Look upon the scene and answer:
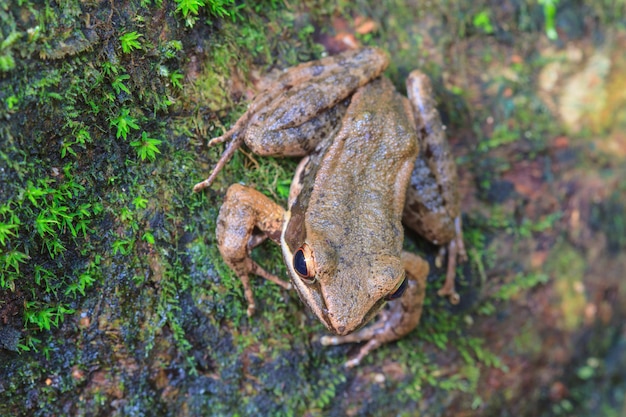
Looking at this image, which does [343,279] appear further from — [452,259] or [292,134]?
[452,259]

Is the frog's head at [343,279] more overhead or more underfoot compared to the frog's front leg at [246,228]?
more underfoot

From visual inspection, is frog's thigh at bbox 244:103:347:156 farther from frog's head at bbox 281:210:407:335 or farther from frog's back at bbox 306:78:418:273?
frog's head at bbox 281:210:407:335

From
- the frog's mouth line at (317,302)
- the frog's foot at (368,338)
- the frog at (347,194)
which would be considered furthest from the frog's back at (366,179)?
the frog's foot at (368,338)

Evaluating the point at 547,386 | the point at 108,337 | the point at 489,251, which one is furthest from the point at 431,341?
the point at 108,337

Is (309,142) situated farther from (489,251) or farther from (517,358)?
(517,358)

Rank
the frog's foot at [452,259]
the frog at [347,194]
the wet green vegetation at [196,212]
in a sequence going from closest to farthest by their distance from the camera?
the wet green vegetation at [196,212], the frog at [347,194], the frog's foot at [452,259]

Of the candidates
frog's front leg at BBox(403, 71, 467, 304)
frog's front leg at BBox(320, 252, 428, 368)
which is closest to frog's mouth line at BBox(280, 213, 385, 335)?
frog's front leg at BBox(320, 252, 428, 368)

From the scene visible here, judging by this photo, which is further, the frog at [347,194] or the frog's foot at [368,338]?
the frog's foot at [368,338]

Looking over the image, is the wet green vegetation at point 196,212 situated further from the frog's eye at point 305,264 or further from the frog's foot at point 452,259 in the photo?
the frog's eye at point 305,264
